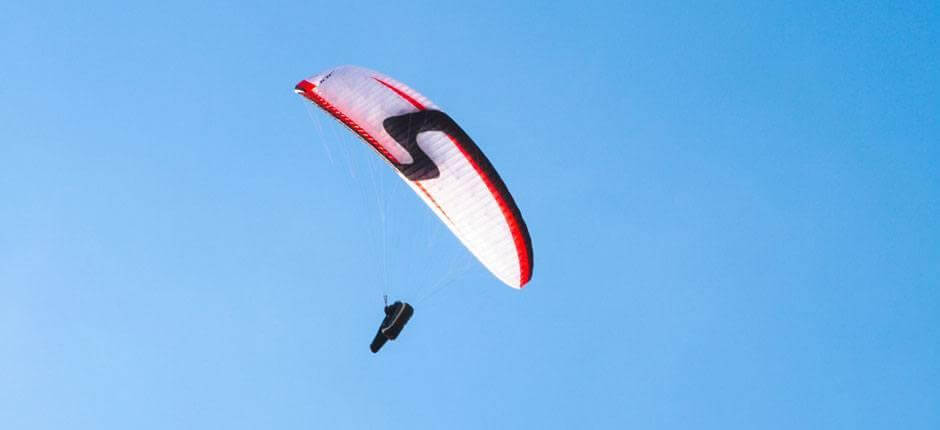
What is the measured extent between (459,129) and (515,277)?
3634 mm

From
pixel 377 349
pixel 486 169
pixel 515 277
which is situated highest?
pixel 486 169

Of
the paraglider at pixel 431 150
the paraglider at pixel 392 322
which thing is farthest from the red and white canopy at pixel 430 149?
the paraglider at pixel 392 322

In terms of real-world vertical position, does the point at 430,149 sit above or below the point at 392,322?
above

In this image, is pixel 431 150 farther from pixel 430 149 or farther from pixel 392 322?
pixel 392 322

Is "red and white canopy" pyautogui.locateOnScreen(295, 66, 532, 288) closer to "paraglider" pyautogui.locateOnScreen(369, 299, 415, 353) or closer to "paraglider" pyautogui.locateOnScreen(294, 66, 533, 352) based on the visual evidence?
"paraglider" pyautogui.locateOnScreen(294, 66, 533, 352)

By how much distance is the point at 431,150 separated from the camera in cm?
2088

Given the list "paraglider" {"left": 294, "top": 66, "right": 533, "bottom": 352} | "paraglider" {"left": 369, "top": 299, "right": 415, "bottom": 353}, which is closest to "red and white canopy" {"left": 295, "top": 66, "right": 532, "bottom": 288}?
"paraglider" {"left": 294, "top": 66, "right": 533, "bottom": 352}

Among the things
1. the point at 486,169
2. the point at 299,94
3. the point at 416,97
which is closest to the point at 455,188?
the point at 486,169

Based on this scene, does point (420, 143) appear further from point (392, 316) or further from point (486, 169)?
point (392, 316)

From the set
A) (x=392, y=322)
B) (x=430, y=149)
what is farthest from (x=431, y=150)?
(x=392, y=322)

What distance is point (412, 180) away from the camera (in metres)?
21.5

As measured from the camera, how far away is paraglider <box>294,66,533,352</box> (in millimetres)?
20609

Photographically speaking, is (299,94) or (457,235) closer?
(299,94)

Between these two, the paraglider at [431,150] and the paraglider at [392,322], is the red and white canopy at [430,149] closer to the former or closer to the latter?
the paraglider at [431,150]
